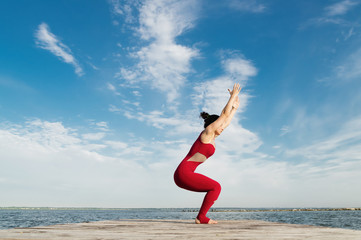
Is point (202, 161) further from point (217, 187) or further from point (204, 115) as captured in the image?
point (204, 115)

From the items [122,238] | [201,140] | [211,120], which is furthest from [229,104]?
[122,238]

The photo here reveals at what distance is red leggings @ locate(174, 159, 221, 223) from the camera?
18.9ft

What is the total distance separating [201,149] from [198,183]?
71 centimetres

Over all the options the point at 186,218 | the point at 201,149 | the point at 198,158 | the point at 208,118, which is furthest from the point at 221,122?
the point at 186,218

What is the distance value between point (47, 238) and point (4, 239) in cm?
41

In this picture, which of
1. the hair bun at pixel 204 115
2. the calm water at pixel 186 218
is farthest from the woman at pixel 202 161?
the calm water at pixel 186 218

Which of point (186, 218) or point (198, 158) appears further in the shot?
point (186, 218)

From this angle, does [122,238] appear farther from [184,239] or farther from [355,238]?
[355,238]

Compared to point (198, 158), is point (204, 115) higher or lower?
higher

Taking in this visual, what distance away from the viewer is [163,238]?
309 cm

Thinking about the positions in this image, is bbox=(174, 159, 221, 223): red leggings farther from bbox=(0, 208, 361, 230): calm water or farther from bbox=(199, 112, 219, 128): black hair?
bbox=(0, 208, 361, 230): calm water

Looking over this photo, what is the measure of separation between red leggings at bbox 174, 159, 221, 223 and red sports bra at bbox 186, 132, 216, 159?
0.78 ft

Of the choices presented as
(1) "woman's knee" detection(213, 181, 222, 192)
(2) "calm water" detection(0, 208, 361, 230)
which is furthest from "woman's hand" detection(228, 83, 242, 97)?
(2) "calm water" detection(0, 208, 361, 230)

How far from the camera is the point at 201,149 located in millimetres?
5711
